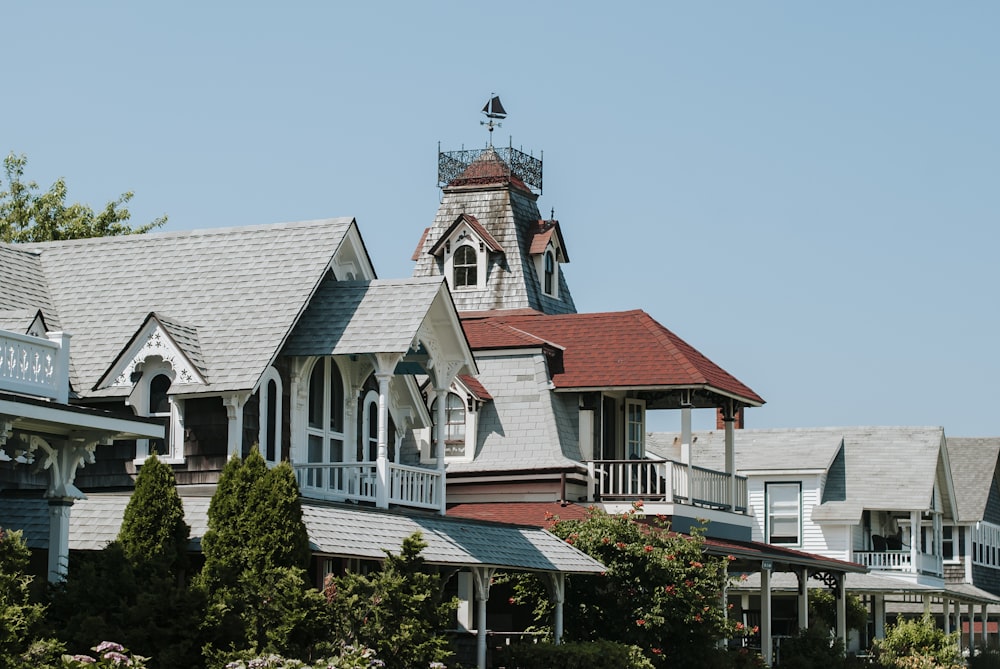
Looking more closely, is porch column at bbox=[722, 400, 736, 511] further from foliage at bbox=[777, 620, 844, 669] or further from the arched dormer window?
the arched dormer window

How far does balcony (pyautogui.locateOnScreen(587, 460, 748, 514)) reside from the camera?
34875 mm

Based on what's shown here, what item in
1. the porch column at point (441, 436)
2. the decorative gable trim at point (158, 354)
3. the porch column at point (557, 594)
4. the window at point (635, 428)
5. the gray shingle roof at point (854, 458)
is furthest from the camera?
the gray shingle roof at point (854, 458)

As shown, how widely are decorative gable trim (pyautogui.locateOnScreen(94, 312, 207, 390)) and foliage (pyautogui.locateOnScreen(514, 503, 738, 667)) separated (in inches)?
305

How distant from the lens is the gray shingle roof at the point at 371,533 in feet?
76.1

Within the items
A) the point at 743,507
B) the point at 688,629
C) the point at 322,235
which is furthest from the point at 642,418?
the point at 322,235

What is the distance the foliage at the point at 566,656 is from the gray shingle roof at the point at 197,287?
6.32 m

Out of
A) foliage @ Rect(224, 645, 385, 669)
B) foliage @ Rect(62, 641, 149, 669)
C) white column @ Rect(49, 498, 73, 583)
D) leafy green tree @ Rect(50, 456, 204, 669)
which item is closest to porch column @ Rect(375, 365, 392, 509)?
foliage @ Rect(224, 645, 385, 669)

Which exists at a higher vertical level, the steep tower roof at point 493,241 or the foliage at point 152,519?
the steep tower roof at point 493,241

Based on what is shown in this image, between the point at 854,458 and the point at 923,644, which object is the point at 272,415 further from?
the point at 854,458

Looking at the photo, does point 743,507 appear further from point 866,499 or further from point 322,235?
point 866,499

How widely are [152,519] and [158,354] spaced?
566 cm

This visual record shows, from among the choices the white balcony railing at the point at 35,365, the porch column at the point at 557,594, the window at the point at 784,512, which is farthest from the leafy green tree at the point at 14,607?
the window at the point at 784,512

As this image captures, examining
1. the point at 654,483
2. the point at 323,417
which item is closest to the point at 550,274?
the point at 654,483

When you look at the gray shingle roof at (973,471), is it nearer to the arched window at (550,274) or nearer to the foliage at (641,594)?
the arched window at (550,274)
